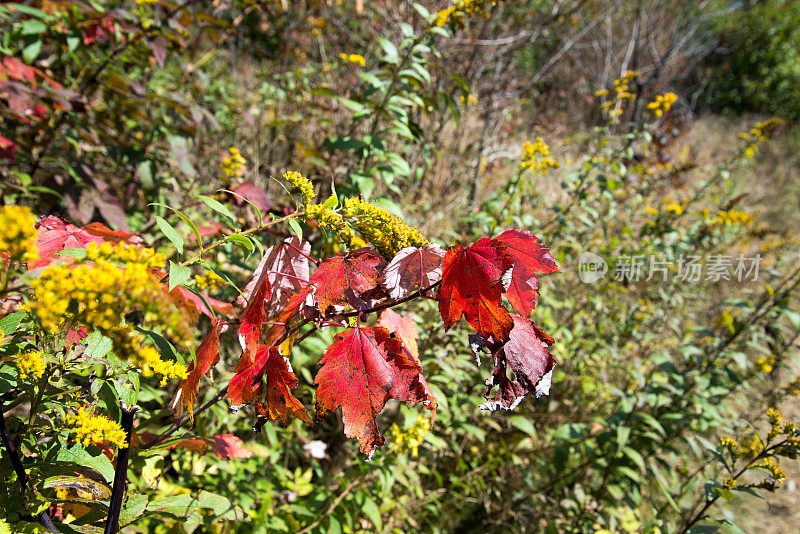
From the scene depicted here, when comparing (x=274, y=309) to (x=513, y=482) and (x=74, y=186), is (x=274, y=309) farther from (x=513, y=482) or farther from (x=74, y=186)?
(x=513, y=482)

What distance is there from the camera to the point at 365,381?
0.75 metres

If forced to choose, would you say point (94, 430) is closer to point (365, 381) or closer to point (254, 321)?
point (254, 321)

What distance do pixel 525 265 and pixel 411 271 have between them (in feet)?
0.66

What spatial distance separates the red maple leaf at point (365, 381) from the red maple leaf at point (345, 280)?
0.08 metres

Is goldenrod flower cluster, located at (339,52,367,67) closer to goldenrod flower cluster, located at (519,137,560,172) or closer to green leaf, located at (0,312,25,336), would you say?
goldenrod flower cluster, located at (519,137,560,172)

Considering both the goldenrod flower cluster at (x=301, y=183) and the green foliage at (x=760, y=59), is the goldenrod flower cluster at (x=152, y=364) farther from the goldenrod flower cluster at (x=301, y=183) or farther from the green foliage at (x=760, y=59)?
the green foliage at (x=760, y=59)

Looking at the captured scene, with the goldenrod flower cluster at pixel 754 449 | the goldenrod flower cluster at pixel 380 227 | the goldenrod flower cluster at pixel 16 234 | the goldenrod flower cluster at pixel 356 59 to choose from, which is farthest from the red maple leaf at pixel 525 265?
the goldenrod flower cluster at pixel 356 59

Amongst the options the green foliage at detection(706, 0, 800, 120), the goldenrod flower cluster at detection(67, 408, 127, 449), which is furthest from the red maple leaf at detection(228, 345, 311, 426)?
the green foliage at detection(706, 0, 800, 120)

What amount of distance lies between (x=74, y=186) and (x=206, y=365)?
1.54m

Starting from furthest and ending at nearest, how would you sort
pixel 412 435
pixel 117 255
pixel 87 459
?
pixel 412 435 < pixel 87 459 < pixel 117 255

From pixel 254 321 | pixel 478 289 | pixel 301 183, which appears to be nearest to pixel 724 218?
pixel 478 289

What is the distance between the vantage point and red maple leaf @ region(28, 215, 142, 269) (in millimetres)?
820

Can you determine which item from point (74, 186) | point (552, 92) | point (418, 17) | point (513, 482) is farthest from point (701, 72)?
point (74, 186)

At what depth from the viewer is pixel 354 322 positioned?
0.82 meters
